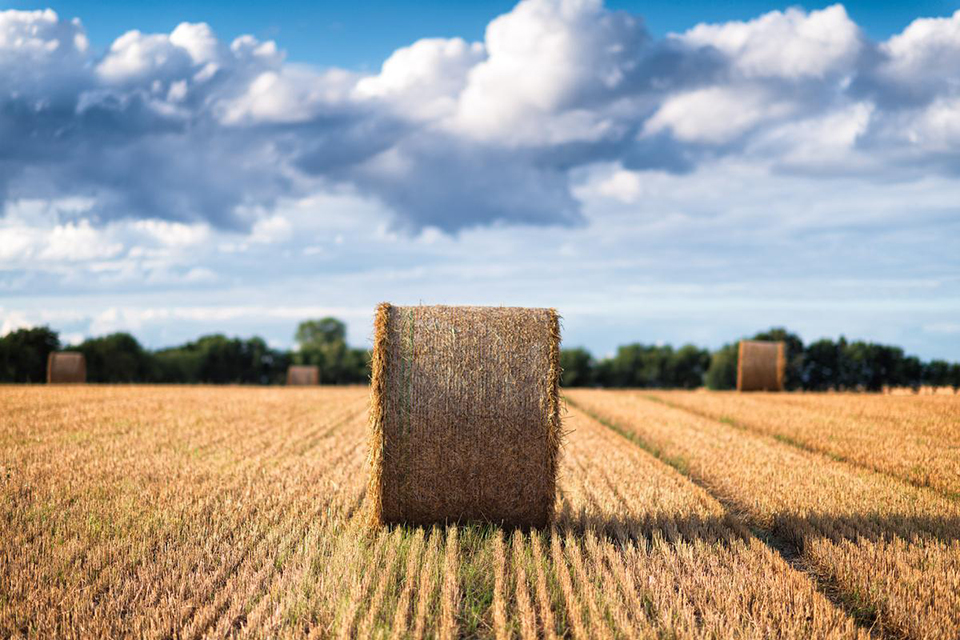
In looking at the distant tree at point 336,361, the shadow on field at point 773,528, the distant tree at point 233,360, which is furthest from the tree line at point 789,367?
the shadow on field at point 773,528

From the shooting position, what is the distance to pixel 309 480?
9195 millimetres

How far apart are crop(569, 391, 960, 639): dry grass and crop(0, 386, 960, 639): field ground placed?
1.0 inches

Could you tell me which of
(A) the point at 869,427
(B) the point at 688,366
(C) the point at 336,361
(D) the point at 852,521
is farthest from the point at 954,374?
(D) the point at 852,521

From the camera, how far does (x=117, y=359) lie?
145 ft

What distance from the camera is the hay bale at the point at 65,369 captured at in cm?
2852

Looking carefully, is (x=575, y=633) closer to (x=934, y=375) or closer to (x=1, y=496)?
(x=1, y=496)

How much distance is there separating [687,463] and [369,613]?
6.91 meters

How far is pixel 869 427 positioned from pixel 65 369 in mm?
27684

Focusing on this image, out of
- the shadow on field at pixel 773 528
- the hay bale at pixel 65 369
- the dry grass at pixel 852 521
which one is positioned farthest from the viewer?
the hay bale at pixel 65 369

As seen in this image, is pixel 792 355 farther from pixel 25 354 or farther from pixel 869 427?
pixel 25 354

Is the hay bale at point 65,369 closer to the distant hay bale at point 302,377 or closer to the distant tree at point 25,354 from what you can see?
the distant hay bale at point 302,377

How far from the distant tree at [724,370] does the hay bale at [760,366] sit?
99.6ft

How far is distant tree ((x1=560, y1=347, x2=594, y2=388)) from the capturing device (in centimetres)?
5575

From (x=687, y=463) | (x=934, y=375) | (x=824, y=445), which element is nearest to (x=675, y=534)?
(x=687, y=463)
